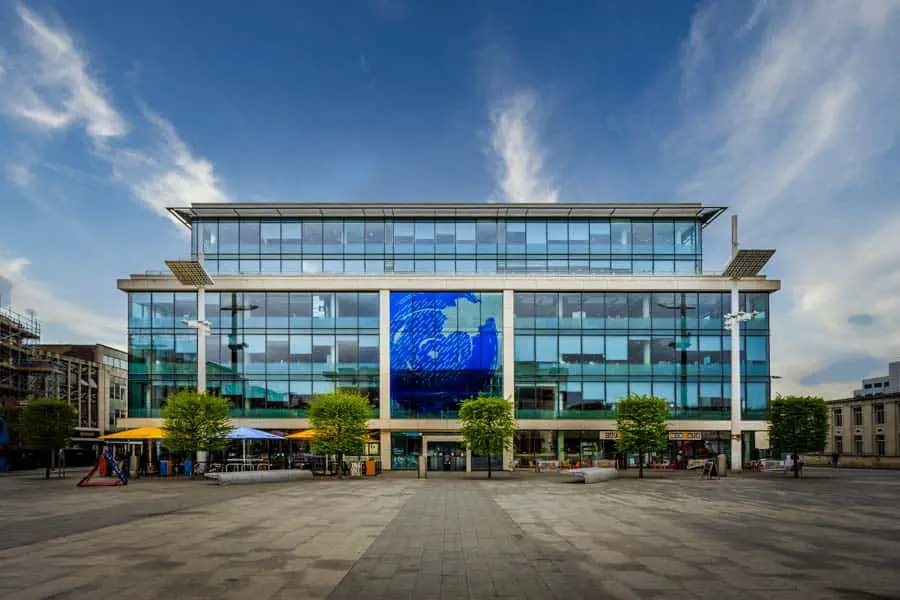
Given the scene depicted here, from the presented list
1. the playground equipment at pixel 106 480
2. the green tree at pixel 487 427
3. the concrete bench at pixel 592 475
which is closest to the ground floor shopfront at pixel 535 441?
the green tree at pixel 487 427

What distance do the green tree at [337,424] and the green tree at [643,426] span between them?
17716 mm

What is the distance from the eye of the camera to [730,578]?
13773 millimetres

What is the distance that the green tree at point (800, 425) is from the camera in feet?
155

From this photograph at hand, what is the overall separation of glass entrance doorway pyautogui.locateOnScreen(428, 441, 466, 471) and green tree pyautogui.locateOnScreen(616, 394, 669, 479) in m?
13.0

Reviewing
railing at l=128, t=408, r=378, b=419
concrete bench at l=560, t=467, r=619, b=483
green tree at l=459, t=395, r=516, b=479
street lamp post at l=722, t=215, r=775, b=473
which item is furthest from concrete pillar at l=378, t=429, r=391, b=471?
street lamp post at l=722, t=215, r=775, b=473

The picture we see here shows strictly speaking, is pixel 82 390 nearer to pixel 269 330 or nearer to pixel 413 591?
pixel 269 330

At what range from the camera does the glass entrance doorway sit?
180 feet

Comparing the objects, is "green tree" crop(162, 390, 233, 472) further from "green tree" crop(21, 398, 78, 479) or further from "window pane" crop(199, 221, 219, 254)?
"window pane" crop(199, 221, 219, 254)

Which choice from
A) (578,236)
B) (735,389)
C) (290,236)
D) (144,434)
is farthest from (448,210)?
(144,434)

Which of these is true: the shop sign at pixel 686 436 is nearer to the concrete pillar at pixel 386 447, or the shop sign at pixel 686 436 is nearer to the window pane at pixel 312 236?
the concrete pillar at pixel 386 447

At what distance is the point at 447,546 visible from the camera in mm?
17594

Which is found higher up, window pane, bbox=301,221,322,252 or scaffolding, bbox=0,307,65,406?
window pane, bbox=301,221,322,252

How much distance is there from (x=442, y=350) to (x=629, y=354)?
14.8m

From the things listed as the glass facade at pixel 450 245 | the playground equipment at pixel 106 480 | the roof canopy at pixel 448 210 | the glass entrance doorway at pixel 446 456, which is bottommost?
the glass entrance doorway at pixel 446 456
